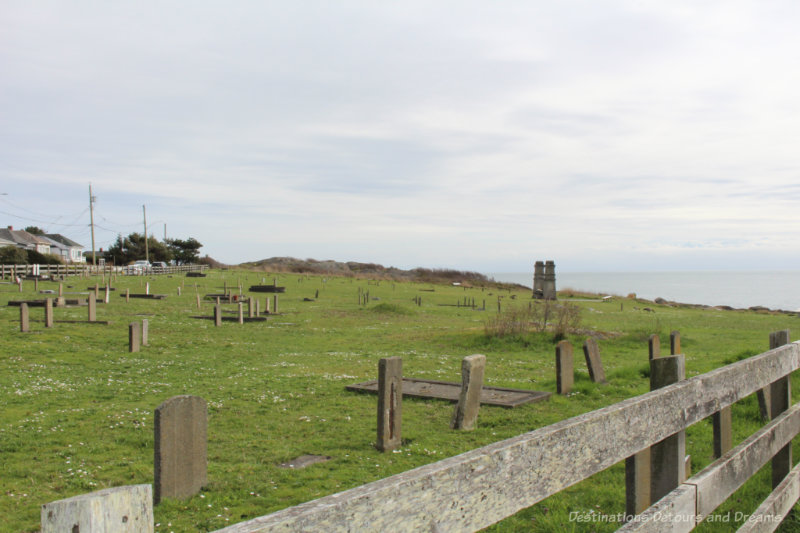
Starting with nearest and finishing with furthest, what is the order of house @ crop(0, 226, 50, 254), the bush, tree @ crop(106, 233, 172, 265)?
the bush, house @ crop(0, 226, 50, 254), tree @ crop(106, 233, 172, 265)

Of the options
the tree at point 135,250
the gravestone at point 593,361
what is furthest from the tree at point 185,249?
the gravestone at point 593,361

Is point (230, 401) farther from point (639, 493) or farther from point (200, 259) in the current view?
point (200, 259)

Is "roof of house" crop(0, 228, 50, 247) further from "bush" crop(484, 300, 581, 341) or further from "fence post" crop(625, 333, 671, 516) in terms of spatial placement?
"fence post" crop(625, 333, 671, 516)

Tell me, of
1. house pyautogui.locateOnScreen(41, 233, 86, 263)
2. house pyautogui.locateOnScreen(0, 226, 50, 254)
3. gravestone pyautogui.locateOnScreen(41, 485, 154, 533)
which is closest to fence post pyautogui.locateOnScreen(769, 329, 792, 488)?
gravestone pyautogui.locateOnScreen(41, 485, 154, 533)

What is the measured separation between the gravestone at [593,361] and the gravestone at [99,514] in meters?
12.5

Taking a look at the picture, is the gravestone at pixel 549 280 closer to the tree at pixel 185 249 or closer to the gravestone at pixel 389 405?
the gravestone at pixel 389 405

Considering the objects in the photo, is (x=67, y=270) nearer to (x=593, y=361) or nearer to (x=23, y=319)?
(x=23, y=319)

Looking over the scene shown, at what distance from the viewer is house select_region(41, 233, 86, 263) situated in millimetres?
102631

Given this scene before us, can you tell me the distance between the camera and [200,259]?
109 meters

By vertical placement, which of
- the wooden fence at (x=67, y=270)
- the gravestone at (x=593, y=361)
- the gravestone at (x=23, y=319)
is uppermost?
the wooden fence at (x=67, y=270)

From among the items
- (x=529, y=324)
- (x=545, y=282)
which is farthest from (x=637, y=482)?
(x=545, y=282)

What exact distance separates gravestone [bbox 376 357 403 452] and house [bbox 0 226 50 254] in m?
94.0

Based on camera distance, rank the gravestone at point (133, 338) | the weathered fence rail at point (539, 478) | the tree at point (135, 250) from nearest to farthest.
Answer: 1. the weathered fence rail at point (539, 478)
2. the gravestone at point (133, 338)
3. the tree at point (135, 250)

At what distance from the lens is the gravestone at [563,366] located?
1220 cm
